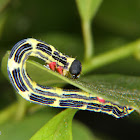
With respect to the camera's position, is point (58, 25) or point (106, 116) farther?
point (58, 25)

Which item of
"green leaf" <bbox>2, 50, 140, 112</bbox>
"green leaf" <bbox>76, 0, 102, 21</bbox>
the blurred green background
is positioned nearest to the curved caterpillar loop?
"green leaf" <bbox>2, 50, 140, 112</bbox>

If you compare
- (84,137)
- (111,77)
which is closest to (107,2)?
(111,77)

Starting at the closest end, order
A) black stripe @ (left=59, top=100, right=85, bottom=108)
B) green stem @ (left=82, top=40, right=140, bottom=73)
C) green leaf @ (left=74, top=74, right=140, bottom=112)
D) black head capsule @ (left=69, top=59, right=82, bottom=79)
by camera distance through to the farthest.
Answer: green leaf @ (left=74, top=74, right=140, bottom=112), black stripe @ (left=59, top=100, right=85, bottom=108), black head capsule @ (left=69, top=59, right=82, bottom=79), green stem @ (left=82, top=40, right=140, bottom=73)

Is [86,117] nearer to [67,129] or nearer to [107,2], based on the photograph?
[67,129]

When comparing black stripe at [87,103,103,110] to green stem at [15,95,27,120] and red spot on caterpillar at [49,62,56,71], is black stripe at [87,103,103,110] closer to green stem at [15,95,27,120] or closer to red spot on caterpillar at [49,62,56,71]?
red spot on caterpillar at [49,62,56,71]

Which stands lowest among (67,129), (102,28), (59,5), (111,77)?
(67,129)

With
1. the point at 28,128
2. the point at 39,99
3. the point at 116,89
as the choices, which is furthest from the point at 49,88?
the point at 28,128
